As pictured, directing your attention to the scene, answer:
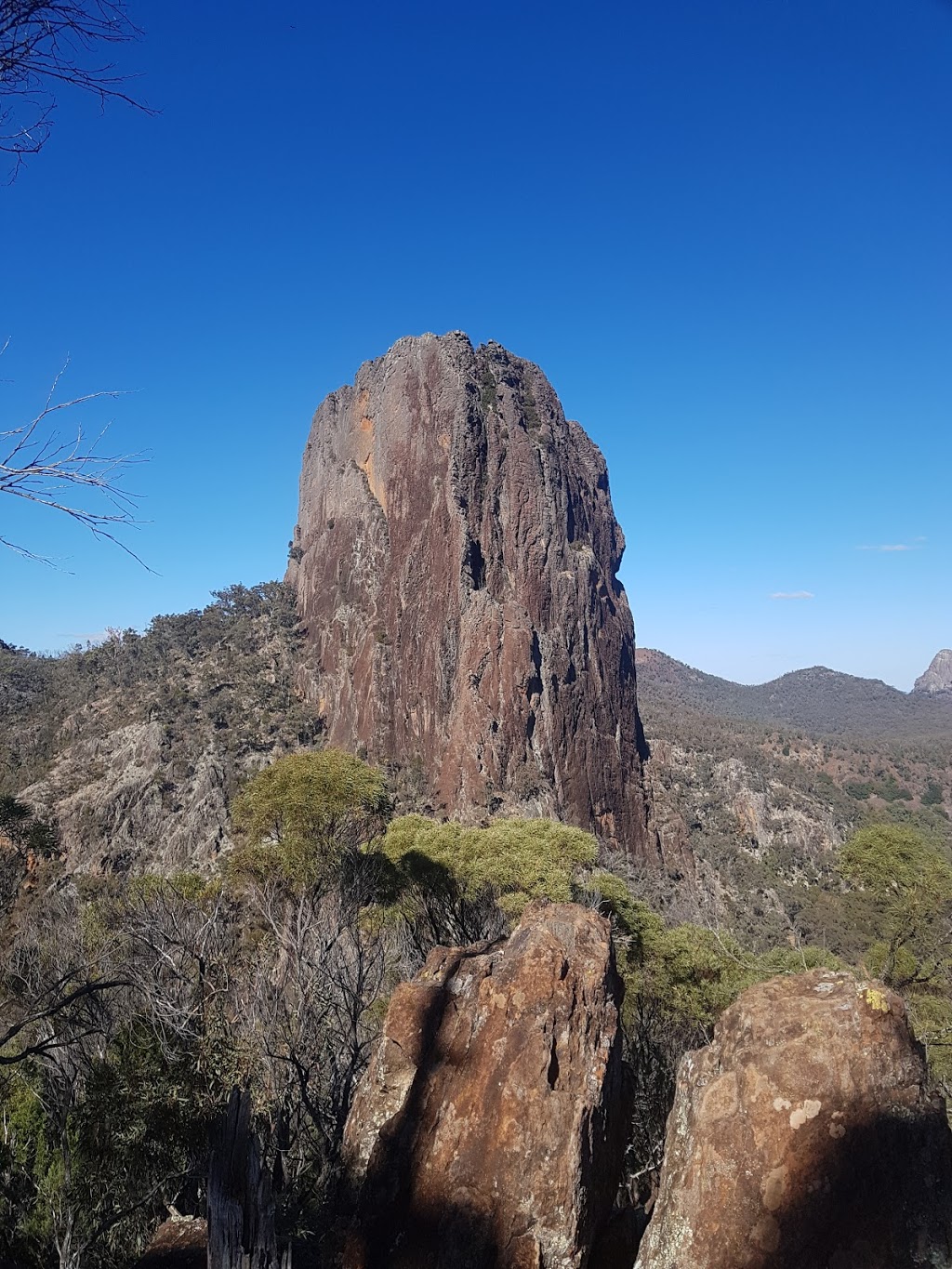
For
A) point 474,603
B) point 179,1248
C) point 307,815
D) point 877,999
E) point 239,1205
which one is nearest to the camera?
point 239,1205

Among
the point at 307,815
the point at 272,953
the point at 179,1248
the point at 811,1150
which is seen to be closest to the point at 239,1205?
the point at 179,1248

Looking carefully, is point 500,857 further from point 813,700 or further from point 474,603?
point 813,700

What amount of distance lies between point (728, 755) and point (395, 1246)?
254ft

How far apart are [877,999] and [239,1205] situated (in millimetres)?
4149

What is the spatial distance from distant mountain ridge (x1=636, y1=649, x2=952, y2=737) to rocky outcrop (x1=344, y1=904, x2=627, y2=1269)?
129 meters

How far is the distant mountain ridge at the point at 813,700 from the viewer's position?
137m

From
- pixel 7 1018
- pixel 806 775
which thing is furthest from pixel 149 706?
pixel 806 775

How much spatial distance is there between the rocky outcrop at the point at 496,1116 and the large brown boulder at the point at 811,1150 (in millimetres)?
860

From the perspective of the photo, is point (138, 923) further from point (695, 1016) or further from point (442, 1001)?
A: point (695, 1016)

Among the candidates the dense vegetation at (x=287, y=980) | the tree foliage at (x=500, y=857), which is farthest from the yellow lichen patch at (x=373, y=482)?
the tree foliage at (x=500, y=857)

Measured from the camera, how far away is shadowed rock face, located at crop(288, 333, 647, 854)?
51.8 m

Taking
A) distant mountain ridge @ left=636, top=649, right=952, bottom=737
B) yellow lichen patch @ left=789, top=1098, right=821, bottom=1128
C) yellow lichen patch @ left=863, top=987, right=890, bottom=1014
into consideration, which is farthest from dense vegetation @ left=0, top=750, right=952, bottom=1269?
distant mountain ridge @ left=636, top=649, right=952, bottom=737

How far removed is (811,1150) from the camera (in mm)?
4027

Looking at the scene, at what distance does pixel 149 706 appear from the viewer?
55.2m
